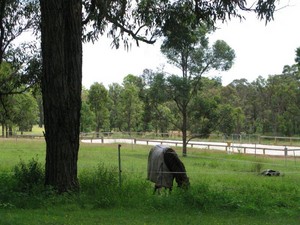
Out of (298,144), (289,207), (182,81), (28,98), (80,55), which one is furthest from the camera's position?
(28,98)

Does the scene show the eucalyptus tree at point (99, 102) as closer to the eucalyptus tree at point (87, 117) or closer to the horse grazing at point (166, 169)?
the eucalyptus tree at point (87, 117)

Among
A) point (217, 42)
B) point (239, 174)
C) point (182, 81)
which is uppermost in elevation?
point (217, 42)

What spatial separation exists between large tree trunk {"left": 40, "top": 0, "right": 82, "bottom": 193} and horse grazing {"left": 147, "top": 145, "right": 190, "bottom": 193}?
68.8 inches

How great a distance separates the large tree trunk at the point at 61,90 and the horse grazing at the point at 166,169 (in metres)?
1.75

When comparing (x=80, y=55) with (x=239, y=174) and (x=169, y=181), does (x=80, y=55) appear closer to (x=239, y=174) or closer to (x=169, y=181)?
(x=169, y=181)

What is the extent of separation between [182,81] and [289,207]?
2238 cm

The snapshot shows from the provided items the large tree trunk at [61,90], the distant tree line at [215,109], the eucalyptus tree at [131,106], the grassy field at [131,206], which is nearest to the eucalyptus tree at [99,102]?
the distant tree line at [215,109]

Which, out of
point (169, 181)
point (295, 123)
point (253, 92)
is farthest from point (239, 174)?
point (253, 92)

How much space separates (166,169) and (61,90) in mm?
2864

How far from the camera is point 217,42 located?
1210 inches

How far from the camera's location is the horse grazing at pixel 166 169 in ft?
A: 30.8

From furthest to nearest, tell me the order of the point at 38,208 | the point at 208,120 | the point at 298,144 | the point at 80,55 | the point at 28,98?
1. the point at 28,98
2. the point at 298,144
3. the point at 208,120
4. the point at 80,55
5. the point at 38,208

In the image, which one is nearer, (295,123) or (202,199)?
(202,199)

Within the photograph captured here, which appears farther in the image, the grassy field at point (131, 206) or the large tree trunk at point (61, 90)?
the large tree trunk at point (61, 90)
